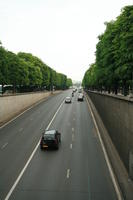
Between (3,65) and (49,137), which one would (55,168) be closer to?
(49,137)

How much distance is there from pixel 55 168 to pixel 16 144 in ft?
35.3

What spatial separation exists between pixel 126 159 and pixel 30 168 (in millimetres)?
8652

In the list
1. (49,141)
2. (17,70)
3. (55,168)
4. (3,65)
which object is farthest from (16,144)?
(17,70)

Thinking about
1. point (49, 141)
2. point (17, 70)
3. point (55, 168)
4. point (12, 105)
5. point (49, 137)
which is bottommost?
point (55, 168)

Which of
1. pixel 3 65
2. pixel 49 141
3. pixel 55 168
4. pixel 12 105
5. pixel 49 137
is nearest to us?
pixel 55 168

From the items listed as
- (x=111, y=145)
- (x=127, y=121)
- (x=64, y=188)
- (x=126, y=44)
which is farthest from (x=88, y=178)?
(x=126, y=44)

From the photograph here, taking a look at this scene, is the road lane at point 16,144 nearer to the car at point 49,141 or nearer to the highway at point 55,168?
the highway at point 55,168

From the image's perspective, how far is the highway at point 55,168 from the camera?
1878 cm

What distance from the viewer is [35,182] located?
2073cm

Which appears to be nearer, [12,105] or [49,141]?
[49,141]

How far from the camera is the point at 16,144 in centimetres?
3353

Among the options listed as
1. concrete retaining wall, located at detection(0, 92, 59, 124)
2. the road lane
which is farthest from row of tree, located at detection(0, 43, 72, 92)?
the road lane

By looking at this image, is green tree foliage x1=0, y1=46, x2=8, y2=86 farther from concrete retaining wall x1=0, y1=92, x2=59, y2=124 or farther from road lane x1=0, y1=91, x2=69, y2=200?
road lane x1=0, y1=91, x2=69, y2=200

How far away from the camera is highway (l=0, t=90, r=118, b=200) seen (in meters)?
18.8
